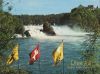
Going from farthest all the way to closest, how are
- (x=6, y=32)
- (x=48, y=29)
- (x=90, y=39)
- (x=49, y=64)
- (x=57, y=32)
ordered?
(x=57, y=32), (x=48, y=29), (x=49, y=64), (x=6, y=32), (x=90, y=39)

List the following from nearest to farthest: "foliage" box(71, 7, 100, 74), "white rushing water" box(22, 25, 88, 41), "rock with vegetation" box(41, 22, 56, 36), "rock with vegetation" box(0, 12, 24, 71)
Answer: "foliage" box(71, 7, 100, 74)
"rock with vegetation" box(0, 12, 24, 71)
"rock with vegetation" box(41, 22, 56, 36)
"white rushing water" box(22, 25, 88, 41)

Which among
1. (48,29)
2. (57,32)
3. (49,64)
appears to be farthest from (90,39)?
(57,32)

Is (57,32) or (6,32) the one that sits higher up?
(6,32)

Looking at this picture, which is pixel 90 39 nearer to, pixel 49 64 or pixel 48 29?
pixel 49 64

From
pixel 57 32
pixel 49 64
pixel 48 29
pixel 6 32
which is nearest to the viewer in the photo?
pixel 6 32

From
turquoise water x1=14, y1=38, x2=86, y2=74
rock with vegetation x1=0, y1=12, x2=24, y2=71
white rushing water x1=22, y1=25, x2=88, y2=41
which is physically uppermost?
rock with vegetation x1=0, y1=12, x2=24, y2=71

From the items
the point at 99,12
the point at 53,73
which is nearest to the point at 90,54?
the point at 99,12

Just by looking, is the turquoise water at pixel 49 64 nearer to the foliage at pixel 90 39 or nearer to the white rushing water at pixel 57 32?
the foliage at pixel 90 39

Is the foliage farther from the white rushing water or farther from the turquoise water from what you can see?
the white rushing water

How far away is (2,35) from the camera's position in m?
19.5

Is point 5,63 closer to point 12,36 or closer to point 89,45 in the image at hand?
point 12,36

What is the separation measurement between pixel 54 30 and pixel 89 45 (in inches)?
4473

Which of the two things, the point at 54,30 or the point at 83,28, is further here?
the point at 54,30

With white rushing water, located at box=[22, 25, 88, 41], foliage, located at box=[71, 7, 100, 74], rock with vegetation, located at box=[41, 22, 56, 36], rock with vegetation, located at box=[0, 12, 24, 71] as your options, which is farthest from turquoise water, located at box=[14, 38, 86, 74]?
white rushing water, located at box=[22, 25, 88, 41]
